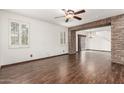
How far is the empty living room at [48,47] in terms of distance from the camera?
4.12m

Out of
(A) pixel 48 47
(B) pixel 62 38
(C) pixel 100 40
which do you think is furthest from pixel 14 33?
(C) pixel 100 40

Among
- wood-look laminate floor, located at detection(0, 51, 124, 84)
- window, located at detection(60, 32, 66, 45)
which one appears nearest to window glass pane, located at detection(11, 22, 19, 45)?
wood-look laminate floor, located at detection(0, 51, 124, 84)

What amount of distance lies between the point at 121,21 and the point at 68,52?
569cm

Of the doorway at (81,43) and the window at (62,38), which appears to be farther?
the doorway at (81,43)

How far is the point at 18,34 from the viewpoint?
19.8ft

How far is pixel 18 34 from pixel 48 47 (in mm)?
2621

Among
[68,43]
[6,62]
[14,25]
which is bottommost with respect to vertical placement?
[6,62]

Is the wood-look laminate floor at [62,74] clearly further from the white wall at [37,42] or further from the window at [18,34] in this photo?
the window at [18,34]

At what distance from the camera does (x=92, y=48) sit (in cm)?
1590

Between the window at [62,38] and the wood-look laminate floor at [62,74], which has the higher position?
the window at [62,38]

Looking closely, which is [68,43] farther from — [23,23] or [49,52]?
[23,23]

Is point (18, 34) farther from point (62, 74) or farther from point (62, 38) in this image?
point (62, 38)

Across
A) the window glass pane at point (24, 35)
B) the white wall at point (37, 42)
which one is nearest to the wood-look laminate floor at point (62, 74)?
the white wall at point (37, 42)
